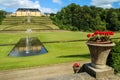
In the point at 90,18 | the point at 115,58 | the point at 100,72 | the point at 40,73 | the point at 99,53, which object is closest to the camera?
the point at 100,72

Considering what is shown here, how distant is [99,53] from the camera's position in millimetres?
8344

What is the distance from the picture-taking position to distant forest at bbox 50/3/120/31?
9219cm

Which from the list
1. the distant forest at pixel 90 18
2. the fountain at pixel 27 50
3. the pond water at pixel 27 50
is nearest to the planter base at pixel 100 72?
the pond water at pixel 27 50

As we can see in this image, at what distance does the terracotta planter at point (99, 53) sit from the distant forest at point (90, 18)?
79.8 m

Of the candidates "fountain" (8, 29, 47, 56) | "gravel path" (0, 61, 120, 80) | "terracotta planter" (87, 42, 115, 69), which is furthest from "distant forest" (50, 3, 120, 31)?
"terracotta planter" (87, 42, 115, 69)

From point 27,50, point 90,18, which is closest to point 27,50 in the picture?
point 27,50

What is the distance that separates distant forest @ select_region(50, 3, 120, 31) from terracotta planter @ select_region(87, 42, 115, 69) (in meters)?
79.8

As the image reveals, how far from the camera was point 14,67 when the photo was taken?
678 inches

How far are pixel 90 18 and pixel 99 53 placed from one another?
87.7 m

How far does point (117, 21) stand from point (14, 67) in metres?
81.1

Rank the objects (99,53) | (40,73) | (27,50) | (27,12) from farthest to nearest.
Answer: (27,12) < (27,50) < (40,73) < (99,53)

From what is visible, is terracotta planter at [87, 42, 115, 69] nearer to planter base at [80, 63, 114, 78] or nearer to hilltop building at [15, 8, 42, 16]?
planter base at [80, 63, 114, 78]

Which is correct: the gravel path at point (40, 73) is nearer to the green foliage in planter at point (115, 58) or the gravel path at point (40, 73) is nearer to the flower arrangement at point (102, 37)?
the green foliage in planter at point (115, 58)

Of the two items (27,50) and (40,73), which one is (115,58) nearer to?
(40,73)
